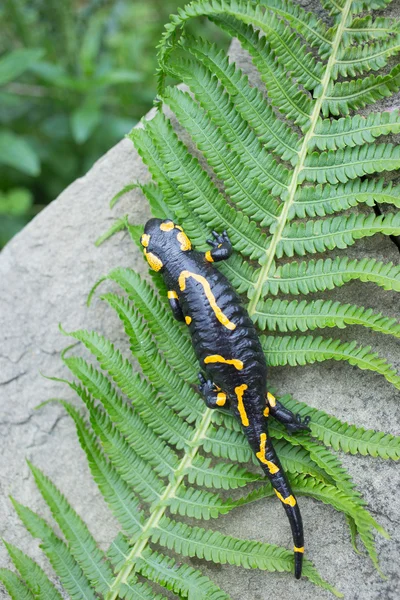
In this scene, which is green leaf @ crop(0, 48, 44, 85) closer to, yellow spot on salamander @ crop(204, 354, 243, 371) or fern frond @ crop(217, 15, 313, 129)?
fern frond @ crop(217, 15, 313, 129)

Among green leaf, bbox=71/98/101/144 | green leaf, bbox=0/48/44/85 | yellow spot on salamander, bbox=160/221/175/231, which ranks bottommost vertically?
yellow spot on salamander, bbox=160/221/175/231

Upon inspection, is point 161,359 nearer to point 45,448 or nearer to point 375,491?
point 45,448

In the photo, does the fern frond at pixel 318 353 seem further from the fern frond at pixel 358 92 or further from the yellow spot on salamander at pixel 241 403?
the fern frond at pixel 358 92

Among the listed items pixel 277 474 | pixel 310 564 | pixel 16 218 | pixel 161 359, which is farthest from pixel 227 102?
pixel 16 218

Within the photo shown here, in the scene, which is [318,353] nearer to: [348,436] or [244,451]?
[348,436]

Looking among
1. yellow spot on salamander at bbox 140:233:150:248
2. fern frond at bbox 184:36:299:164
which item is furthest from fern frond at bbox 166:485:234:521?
fern frond at bbox 184:36:299:164

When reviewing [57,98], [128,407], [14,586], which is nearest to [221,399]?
[128,407]
